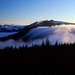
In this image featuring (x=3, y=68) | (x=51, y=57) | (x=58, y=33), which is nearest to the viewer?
(x=3, y=68)

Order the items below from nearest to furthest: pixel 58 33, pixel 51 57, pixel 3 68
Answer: pixel 3 68
pixel 51 57
pixel 58 33

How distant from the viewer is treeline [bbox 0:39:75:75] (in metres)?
1.41

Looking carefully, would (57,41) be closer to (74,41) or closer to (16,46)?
(74,41)

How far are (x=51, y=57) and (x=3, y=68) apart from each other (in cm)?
102

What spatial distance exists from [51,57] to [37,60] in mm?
312

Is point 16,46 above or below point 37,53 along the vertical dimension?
above

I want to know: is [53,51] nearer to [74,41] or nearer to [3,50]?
[74,41]

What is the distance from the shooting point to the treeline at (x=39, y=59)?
1410 millimetres

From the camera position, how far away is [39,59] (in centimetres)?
152

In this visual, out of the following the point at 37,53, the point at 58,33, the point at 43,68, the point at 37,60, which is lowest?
the point at 43,68

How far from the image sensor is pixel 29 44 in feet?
5.12

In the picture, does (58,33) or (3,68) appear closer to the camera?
(3,68)

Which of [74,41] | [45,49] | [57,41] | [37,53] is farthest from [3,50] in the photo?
[74,41]

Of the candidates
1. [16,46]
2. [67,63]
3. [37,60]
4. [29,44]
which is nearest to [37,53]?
[37,60]
